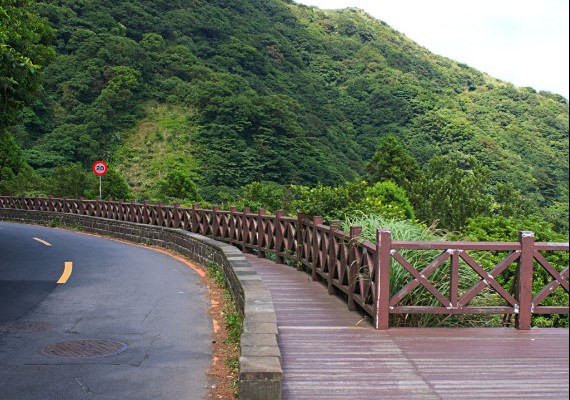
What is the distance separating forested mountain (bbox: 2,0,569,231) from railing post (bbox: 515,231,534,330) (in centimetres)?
4583

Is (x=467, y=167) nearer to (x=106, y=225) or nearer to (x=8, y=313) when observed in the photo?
(x=106, y=225)

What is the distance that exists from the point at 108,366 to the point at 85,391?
0.90 metres

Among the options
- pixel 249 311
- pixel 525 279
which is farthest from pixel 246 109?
pixel 249 311

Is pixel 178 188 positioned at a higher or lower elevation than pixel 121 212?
lower

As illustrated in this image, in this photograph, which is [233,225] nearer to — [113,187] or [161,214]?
[161,214]

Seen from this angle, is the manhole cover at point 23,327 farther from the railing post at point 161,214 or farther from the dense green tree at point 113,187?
the dense green tree at point 113,187

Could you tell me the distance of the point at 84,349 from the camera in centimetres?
791

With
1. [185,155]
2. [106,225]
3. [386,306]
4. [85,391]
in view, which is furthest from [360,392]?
[185,155]

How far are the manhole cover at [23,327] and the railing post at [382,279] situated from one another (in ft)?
15.5

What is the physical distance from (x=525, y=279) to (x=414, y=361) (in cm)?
230

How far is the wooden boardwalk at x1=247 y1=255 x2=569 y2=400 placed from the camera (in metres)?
5.47

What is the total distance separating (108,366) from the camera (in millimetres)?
7141

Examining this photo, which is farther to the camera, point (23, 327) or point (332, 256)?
point (332, 256)

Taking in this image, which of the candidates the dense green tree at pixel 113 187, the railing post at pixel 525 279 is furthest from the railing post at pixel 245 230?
the dense green tree at pixel 113 187
